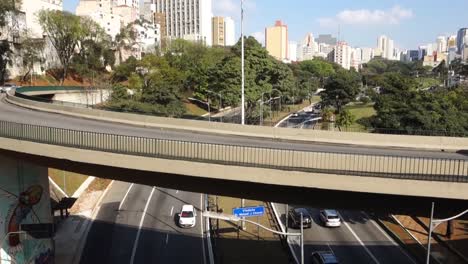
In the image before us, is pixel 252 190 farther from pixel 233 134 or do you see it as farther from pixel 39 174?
pixel 39 174

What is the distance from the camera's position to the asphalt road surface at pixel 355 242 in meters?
27.3

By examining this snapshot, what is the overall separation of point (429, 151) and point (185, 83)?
247 feet

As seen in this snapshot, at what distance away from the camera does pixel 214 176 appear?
15.9 metres

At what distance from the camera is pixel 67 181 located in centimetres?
4044

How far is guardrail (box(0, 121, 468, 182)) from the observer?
14.3m

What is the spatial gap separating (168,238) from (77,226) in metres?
7.57

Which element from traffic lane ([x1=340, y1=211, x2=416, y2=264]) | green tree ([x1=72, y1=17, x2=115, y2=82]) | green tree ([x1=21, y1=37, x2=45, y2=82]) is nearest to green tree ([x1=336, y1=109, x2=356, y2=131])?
traffic lane ([x1=340, y1=211, x2=416, y2=264])

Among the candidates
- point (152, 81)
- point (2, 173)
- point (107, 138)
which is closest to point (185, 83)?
point (152, 81)

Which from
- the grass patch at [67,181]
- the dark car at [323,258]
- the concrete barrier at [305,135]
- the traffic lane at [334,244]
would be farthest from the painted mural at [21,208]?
the dark car at [323,258]

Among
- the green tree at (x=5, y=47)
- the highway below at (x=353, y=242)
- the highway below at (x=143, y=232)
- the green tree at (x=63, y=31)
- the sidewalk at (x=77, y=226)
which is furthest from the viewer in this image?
the green tree at (x=63, y=31)

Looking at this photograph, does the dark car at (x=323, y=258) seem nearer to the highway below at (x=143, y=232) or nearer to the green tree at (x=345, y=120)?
the highway below at (x=143, y=232)

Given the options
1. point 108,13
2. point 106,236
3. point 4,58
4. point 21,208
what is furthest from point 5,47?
point 108,13

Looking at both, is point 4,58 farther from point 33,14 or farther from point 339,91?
point 339,91

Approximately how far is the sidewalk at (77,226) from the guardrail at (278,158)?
1340cm
